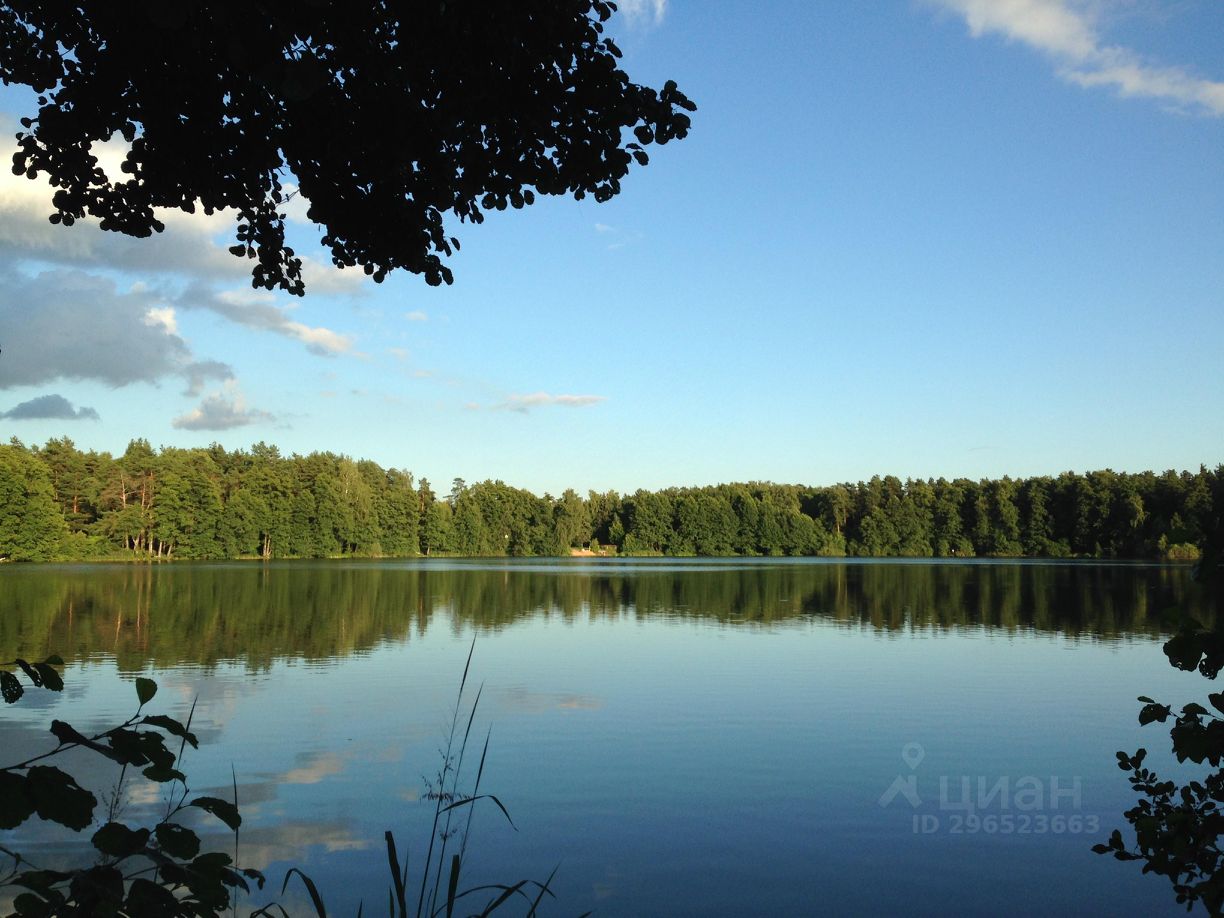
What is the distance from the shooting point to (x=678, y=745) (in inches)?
483

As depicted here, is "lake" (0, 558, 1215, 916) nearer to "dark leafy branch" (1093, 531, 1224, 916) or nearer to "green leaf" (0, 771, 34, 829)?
"dark leafy branch" (1093, 531, 1224, 916)

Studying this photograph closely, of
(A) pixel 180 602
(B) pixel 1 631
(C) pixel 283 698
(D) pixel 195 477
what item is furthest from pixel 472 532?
(C) pixel 283 698

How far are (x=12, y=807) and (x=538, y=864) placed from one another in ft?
21.3

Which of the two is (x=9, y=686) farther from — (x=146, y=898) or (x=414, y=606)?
(x=414, y=606)

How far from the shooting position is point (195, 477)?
8588 centimetres

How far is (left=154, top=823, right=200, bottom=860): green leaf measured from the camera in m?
2.15

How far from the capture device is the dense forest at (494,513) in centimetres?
8200

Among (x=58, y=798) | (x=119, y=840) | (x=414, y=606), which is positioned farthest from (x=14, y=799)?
(x=414, y=606)

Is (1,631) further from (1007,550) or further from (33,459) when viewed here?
(1007,550)

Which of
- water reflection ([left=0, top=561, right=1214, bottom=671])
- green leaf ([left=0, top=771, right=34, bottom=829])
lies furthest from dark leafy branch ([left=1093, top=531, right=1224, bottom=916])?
water reflection ([left=0, top=561, right=1214, bottom=671])

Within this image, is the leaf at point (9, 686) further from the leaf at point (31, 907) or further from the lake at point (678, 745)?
the lake at point (678, 745)

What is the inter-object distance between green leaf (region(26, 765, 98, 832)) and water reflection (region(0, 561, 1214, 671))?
687 inches

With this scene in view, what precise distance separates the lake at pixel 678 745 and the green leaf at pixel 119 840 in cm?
124

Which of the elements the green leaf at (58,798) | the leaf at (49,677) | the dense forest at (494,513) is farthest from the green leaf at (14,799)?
the dense forest at (494,513)
